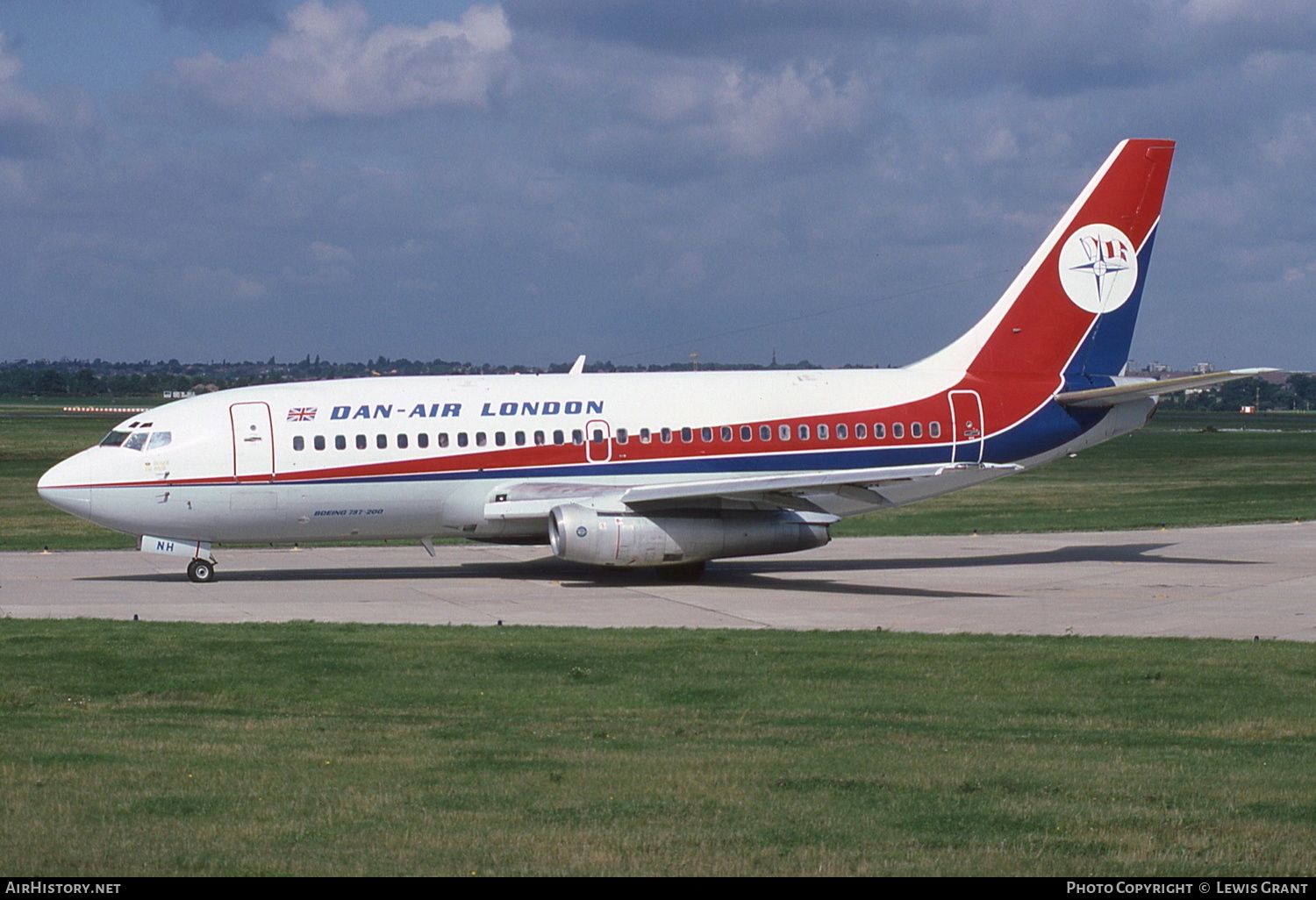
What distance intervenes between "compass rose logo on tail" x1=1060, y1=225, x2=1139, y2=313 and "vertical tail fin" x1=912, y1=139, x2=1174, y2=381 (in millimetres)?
18

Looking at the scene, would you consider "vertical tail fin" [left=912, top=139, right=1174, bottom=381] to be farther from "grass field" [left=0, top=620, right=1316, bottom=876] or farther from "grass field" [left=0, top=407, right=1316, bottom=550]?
"grass field" [left=0, top=620, right=1316, bottom=876]

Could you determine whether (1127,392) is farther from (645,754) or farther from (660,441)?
(645,754)

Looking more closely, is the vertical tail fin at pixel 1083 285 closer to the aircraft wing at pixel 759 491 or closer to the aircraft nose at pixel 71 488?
the aircraft wing at pixel 759 491

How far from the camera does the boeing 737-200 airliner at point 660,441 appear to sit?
26.6m

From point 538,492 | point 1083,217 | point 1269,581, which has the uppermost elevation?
point 1083,217

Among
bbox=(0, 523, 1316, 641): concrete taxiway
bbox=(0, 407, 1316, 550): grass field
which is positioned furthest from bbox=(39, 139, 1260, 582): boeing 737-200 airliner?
bbox=(0, 407, 1316, 550): grass field

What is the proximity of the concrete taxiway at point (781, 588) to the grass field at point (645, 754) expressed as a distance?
252cm

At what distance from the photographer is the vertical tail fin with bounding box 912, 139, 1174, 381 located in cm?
3081

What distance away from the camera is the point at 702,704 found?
1544 cm

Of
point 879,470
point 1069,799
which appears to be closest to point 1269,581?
point 879,470

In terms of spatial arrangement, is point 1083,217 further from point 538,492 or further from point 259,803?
point 259,803

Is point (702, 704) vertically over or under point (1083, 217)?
under
